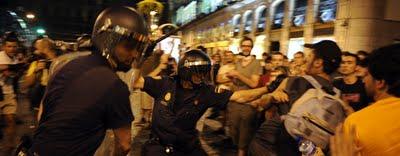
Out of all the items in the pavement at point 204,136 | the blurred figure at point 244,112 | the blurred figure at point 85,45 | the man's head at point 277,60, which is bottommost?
the pavement at point 204,136

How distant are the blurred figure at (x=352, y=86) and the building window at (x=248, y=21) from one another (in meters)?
19.2

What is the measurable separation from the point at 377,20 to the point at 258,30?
11020mm

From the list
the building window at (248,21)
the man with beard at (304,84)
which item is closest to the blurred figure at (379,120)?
the man with beard at (304,84)

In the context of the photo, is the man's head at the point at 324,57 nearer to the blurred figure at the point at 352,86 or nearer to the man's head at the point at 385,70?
the man's head at the point at 385,70

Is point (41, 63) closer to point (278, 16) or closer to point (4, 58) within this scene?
point (4, 58)

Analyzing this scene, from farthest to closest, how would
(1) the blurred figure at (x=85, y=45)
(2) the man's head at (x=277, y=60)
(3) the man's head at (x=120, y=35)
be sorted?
(2) the man's head at (x=277, y=60)
(1) the blurred figure at (x=85, y=45)
(3) the man's head at (x=120, y=35)

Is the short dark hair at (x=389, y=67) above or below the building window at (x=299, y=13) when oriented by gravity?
below

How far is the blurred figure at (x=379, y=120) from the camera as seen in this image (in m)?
2.07

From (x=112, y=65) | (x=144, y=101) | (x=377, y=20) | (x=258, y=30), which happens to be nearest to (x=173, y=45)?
(x=144, y=101)

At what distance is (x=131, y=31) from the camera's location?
7.85ft

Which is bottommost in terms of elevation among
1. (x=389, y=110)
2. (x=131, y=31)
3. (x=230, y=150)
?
(x=230, y=150)

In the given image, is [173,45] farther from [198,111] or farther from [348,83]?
[198,111]

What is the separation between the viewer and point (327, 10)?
1502cm

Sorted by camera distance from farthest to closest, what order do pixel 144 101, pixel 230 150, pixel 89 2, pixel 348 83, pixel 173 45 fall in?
pixel 89 2 < pixel 173 45 < pixel 144 101 < pixel 230 150 < pixel 348 83
